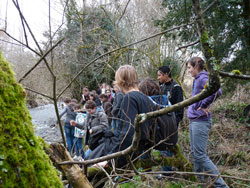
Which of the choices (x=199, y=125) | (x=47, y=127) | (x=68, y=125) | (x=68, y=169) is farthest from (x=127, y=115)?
(x=47, y=127)

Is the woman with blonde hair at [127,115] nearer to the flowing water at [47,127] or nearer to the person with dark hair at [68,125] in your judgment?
the flowing water at [47,127]

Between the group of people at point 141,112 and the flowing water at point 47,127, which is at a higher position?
the group of people at point 141,112

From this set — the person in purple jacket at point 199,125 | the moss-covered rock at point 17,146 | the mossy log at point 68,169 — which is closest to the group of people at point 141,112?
the person in purple jacket at point 199,125

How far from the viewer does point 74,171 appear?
4.01 feet

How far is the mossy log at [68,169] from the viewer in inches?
47.3

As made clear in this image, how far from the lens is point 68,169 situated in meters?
1.23

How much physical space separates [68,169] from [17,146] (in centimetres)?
43

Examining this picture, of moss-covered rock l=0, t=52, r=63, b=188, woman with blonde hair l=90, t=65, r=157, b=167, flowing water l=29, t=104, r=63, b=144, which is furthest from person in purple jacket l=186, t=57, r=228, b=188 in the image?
moss-covered rock l=0, t=52, r=63, b=188

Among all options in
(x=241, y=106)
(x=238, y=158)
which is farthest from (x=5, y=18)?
(x=241, y=106)

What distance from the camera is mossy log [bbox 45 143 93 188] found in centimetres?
120

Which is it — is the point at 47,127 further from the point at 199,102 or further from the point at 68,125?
the point at 199,102

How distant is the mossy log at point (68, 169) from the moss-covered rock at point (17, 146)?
157mm

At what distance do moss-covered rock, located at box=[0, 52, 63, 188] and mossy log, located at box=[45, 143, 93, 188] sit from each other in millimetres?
157

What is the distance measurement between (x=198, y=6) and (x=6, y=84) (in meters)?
0.90
